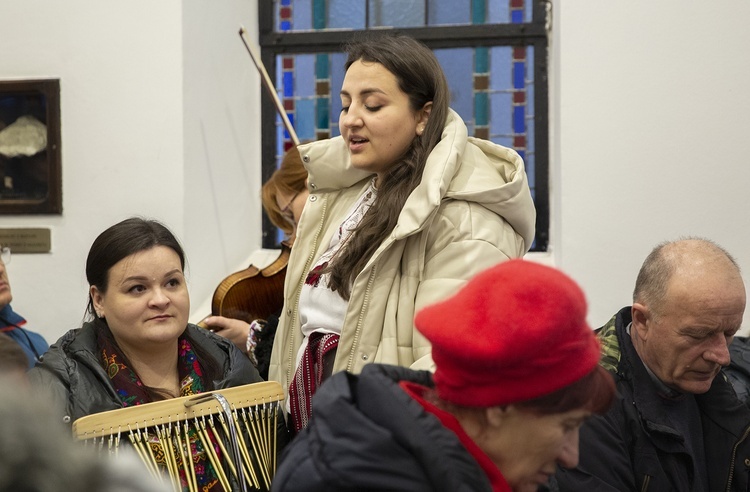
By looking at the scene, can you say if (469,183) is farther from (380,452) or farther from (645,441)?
(380,452)

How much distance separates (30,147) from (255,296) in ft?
5.23

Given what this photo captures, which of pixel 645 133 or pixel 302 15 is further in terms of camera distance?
pixel 302 15

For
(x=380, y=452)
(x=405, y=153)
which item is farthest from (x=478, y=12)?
(x=380, y=452)

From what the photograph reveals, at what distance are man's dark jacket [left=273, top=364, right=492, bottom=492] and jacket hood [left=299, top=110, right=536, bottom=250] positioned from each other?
104 cm

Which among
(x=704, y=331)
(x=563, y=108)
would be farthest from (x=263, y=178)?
(x=704, y=331)

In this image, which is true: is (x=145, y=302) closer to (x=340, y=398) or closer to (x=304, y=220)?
(x=304, y=220)

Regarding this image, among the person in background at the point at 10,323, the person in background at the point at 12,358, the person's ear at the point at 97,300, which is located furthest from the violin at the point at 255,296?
the person in background at the point at 12,358

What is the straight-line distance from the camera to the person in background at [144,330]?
2.61 meters

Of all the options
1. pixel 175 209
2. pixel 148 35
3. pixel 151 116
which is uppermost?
pixel 148 35

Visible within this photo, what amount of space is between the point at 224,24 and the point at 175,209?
102 centimetres

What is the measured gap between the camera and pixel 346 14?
530 cm

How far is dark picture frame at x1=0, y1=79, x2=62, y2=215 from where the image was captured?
468 centimetres

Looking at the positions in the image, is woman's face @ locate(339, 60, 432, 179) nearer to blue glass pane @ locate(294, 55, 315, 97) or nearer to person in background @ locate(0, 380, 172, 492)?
person in background @ locate(0, 380, 172, 492)

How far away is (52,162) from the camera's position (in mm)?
4691
